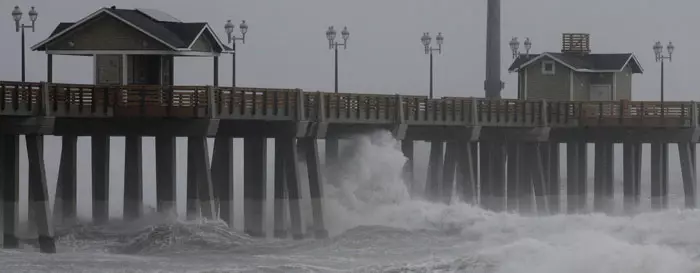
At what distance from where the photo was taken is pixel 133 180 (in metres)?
81.4

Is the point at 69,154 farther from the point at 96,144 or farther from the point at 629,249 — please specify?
the point at 629,249

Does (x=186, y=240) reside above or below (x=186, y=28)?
below

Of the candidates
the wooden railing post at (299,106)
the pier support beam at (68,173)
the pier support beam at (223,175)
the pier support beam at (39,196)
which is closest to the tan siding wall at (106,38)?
the pier support beam at (68,173)

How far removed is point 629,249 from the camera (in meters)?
66.1

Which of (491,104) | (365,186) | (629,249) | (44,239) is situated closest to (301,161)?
(365,186)

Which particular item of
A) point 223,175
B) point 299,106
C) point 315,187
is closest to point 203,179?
point 223,175

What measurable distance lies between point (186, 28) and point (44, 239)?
1066 centimetres

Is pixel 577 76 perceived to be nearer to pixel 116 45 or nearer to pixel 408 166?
pixel 408 166

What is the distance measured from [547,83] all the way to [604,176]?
6356 millimetres

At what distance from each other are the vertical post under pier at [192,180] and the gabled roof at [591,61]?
24.3 m

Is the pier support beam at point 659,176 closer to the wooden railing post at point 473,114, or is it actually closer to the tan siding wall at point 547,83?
the tan siding wall at point 547,83

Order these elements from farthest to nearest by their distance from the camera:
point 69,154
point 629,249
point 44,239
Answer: point 69,154 → point 44,239 → point 629,249

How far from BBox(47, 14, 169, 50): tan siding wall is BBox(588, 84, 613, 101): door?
25.7 m

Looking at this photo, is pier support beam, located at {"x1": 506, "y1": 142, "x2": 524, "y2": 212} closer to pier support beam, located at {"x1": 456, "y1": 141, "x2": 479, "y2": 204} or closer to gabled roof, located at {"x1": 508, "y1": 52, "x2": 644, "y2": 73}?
pier support beam, located at {"x1": 456, "y1": 141, "x2": 479, "y2": 204}
